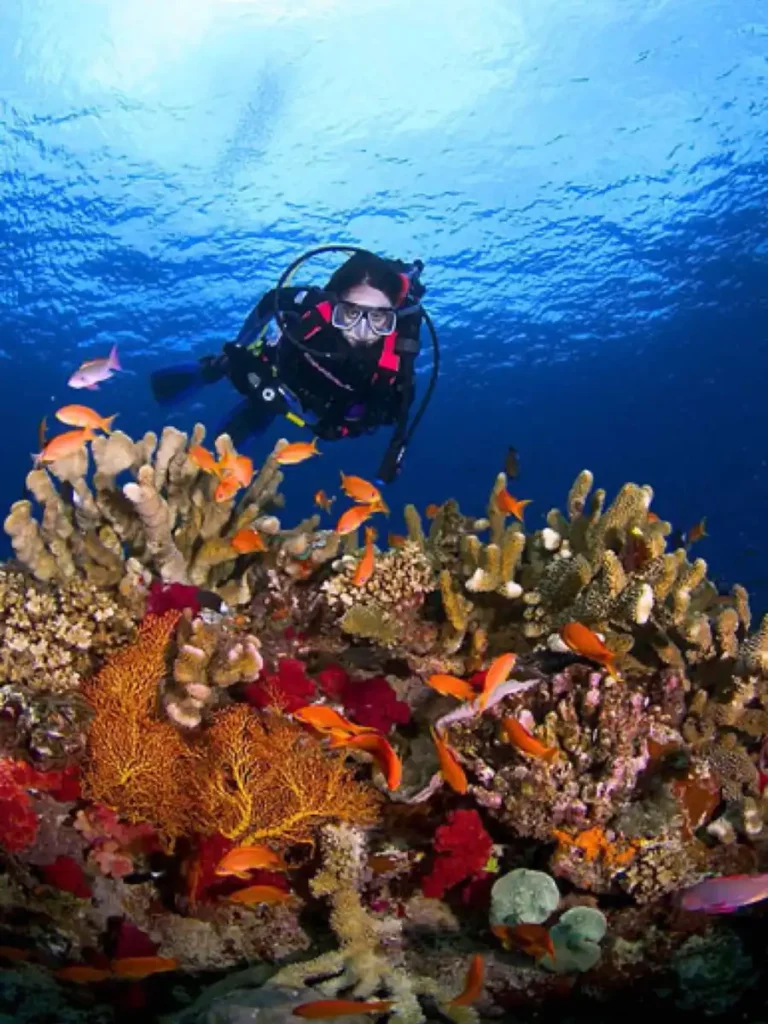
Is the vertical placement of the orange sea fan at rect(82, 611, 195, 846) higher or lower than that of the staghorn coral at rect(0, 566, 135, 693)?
lower

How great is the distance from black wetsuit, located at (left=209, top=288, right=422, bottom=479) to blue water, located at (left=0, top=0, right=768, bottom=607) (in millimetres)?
16689

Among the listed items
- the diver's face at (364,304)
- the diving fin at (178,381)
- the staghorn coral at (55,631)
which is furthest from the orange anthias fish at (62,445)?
the diving fin at (178,381)

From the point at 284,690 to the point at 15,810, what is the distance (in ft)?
4.54

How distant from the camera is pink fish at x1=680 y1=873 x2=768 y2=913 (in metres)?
2.57

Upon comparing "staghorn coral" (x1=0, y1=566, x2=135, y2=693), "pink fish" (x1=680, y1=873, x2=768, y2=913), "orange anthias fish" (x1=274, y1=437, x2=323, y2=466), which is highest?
"orange anthias fish" (x1=274, y1=437, x2=323, y2=466)

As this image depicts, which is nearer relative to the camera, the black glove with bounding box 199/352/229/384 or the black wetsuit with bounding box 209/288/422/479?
the black wetsuit with bounding box 209/288/422/479

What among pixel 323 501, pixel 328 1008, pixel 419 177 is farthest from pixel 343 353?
pixel 419 177

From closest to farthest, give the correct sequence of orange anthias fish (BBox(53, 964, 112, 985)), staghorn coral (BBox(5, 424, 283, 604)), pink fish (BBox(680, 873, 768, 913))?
pink fish (BBox(680, 873, 768, 913)) → orange anthias fish (BBox(53, 964, 112, 985)) → staghorn coral (BBox(5, 424, 283, 604))

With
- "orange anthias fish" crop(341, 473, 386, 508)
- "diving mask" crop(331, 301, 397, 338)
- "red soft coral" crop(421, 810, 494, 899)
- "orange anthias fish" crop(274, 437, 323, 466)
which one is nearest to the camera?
"red soft coral" crop(421, 810, 494, 899)

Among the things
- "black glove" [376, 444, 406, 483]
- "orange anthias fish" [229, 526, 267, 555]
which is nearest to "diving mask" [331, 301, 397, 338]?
"black glove" [376, 444, 406, 483]

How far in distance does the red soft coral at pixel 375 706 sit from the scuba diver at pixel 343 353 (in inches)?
130

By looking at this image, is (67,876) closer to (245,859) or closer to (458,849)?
(245,859)

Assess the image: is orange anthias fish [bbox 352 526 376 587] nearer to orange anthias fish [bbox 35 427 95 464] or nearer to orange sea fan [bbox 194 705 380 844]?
orange sea fan [bbox 194 705 380 844]

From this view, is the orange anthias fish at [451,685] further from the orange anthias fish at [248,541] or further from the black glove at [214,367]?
the black glove at [214,367]
